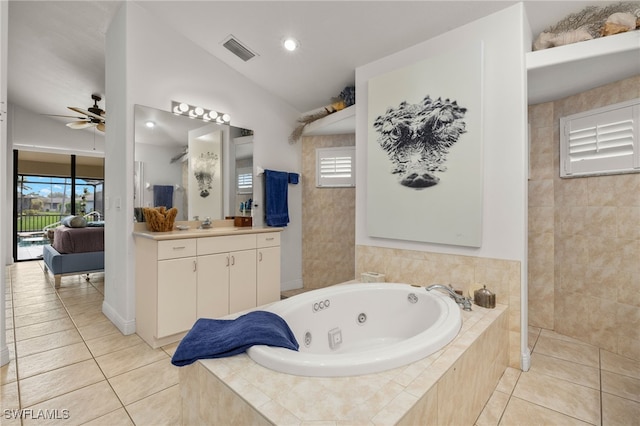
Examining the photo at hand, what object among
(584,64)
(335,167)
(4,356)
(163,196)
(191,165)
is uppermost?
(584,64)

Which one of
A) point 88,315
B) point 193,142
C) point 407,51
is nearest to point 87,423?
point 88,315

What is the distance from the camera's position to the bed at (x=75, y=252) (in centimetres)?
377

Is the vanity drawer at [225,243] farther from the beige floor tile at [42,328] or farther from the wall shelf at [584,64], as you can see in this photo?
the wall shelf at [584,64]

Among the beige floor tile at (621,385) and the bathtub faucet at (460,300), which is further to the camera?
the bathtub faucet at (460,300)

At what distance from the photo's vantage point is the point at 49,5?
260 centimetres

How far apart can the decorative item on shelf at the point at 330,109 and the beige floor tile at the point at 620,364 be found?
9.66 feet

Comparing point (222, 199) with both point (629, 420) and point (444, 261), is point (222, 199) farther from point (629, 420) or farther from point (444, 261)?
point (629, 420)

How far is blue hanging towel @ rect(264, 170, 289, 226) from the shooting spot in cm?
352

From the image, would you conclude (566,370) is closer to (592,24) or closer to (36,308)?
(592,24)

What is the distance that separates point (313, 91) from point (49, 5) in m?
2.49

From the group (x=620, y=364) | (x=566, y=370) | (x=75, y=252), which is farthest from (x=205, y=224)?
(x=620, y=364)

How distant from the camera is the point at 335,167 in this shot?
387 centimetres

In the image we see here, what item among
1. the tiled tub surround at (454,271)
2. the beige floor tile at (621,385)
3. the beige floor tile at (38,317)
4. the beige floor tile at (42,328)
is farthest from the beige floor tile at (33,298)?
the beige floor tile at (621,385)

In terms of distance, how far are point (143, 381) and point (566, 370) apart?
2736 millimetres
